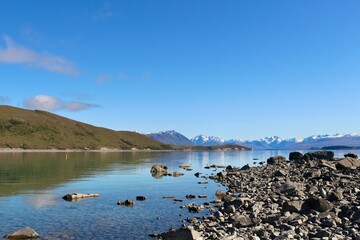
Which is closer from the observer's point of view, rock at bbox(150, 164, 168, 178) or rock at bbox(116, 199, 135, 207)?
rock at bbox(116, 199, 135, 207)

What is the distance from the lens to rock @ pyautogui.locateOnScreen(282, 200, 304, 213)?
28277mm

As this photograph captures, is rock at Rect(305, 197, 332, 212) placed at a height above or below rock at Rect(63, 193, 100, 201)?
above

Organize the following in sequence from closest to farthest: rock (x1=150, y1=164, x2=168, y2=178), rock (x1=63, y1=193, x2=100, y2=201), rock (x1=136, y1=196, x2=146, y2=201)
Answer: rock (x1=63, y1=193, x2=100, y2=201) < rock (x1=136, y1=196, x2=146, y2=201) < rock (x1=150, y1=164, x2=168, y2=178)

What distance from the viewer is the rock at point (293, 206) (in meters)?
28.3

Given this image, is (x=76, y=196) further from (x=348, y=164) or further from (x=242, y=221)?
(x=348, y=164)

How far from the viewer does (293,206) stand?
2845cm

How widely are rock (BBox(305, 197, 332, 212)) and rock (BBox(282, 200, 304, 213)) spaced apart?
70cm

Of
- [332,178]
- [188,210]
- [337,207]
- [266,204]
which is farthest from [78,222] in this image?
[332,178]

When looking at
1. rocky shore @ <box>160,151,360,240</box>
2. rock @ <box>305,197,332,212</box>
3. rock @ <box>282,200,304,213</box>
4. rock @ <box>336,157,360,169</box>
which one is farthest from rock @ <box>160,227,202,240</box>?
rock @ <box>336,157,360,169</box>

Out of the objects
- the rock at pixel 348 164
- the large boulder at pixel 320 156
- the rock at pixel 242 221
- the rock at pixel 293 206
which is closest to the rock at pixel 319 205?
the rock at pixel 293 206

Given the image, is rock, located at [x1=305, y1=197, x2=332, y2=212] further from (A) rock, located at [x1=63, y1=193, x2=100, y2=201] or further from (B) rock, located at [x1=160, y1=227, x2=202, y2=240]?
(A) rock, located at [x1=63, y1=193, x2=100, y2=201]

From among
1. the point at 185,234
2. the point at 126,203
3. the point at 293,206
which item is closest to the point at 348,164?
the point at 293,206

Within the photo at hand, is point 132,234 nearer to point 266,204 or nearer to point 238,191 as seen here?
point 266,204

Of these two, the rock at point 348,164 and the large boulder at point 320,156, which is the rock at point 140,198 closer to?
the rock at point 348,164
